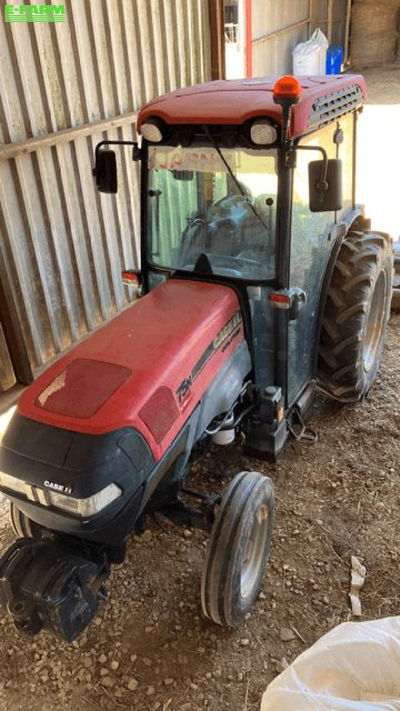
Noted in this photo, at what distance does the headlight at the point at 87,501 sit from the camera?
2049mm

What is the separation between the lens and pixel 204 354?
8.61 feet

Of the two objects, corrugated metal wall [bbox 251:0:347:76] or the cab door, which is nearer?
the cab door

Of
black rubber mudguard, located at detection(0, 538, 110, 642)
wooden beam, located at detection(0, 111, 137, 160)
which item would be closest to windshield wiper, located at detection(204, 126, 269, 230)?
black rubber mudguard, located at detection(0, 538, 110, 642)

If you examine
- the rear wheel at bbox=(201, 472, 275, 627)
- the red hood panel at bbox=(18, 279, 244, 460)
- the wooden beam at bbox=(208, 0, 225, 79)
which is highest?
the wooden beam at bbox=(208, 0, 225, 79)

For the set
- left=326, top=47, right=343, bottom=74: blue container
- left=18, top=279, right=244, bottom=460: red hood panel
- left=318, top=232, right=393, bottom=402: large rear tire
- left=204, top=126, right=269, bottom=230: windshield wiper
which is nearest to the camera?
left=18, top=279, right=244, bottom=460: red hood panel

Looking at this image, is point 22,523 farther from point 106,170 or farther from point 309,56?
point 309,56

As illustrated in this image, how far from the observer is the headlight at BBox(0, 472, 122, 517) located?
205cm

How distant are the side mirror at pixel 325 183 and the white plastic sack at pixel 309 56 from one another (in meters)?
11.6

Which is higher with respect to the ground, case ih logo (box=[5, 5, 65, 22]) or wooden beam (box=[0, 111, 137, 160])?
case ih logo (box=[5, 5, 65, 22])

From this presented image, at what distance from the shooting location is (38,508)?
7.05 ft

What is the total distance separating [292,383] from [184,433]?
3.57 feet

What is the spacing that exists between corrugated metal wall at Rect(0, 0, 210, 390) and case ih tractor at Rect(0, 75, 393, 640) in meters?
1.53

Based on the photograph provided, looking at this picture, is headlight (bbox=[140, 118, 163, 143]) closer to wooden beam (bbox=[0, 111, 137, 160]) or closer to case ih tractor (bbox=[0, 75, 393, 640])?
case ih tractor (bbox=[0, 75, 393, 640])

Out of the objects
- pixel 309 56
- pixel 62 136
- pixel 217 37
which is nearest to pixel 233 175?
pixel 62 136
